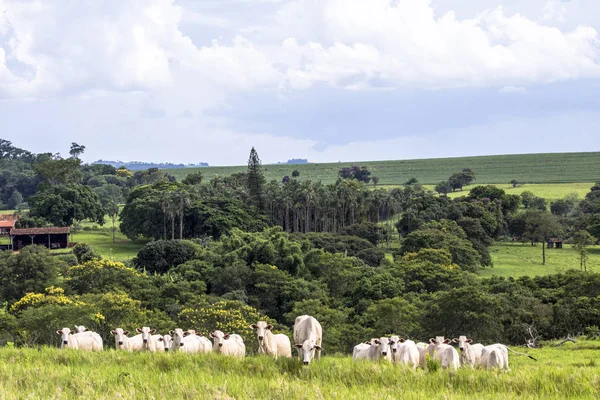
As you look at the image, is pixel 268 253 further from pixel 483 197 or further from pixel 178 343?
pixel 483 197

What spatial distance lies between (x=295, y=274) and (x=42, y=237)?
45982 mm

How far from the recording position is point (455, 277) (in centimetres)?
5603

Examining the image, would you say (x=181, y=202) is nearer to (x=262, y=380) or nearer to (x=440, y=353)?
(x=440, y=353)

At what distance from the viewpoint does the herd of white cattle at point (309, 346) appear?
16953mm

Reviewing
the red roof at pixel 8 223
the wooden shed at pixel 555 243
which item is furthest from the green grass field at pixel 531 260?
the red roof at pixel 8 223

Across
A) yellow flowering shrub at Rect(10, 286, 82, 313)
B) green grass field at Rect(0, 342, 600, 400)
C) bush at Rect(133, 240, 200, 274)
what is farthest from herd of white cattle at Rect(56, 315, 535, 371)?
bush at Rect(133, 240, 200, 274)

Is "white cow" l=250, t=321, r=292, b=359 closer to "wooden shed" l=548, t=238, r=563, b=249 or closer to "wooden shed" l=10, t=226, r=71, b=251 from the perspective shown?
"wooden shed" l=10, t=226, r=71, b=251

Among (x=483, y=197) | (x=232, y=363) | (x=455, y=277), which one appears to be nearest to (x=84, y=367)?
(x=232, y=363)

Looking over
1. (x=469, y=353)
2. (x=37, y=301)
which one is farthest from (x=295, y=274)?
(x=469, y=353)

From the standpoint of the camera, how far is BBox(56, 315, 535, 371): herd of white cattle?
1695cm

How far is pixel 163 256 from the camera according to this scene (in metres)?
73.4

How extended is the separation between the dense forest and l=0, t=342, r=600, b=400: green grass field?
73.7 feet

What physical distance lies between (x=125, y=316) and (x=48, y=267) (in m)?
18.8

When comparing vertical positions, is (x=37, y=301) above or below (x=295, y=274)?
above
